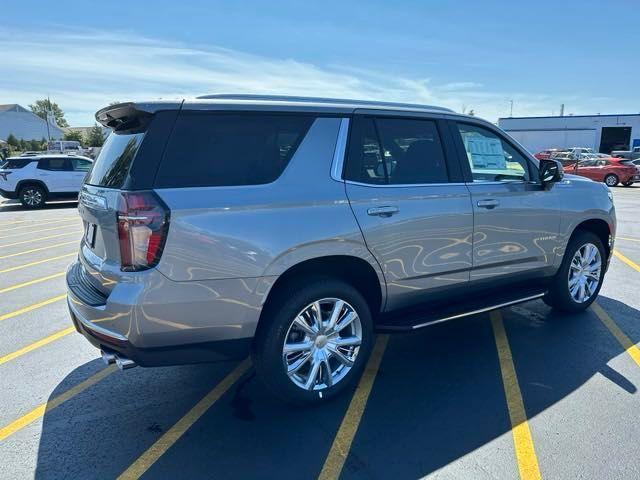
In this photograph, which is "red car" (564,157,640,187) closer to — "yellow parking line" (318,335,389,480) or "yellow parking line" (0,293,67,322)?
"yellow parking line" (318,335,389,480)

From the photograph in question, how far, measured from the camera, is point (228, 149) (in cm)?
295

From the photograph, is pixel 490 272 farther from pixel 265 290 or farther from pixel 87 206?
pixel 87 206

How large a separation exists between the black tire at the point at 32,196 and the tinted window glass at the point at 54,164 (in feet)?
2.30

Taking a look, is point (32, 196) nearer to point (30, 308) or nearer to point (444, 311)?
point (30, 308)

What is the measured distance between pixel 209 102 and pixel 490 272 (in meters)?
2.69

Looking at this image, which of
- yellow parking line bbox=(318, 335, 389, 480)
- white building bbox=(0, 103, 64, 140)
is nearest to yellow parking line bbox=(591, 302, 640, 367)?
yellow parking line bbox=(318, 335, 389, 480)

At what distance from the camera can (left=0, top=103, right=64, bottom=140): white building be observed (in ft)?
304

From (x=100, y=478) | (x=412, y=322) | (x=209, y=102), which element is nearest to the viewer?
(x=100, y=478)

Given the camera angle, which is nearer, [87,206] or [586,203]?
[87,206]

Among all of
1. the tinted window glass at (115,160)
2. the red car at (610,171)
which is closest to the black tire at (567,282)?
the tinted window glass at (115,160)

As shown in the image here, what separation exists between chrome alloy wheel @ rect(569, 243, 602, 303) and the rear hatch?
4.10m

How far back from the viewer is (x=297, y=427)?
122 inches

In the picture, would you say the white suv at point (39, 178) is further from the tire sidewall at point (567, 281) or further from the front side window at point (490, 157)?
the tire sidewall at point (567, 281)

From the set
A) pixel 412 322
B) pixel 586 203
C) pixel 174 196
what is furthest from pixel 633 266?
pixel 174 196
